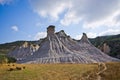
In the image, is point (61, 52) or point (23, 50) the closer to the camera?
point (61, 52)

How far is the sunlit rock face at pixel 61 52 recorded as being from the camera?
9893cm

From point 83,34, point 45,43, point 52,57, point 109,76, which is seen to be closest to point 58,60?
point 52,57

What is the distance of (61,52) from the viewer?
11000cm

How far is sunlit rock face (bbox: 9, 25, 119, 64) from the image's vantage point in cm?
9893

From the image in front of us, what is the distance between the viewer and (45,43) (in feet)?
389

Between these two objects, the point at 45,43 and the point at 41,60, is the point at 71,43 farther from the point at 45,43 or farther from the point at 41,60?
the point at 41,60

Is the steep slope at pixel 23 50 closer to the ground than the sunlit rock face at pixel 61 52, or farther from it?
farther from it

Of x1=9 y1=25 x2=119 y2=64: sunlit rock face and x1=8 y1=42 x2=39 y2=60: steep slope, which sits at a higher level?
x1=8 y1=42 x2=39 y2=60: steep slope

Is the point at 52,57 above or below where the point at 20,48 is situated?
below

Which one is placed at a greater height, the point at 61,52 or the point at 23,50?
the point at 23,50

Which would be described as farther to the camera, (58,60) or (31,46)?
(31,46)

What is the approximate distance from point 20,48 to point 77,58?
105068 mm

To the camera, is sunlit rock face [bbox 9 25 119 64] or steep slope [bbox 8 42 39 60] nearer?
sunlit rock face [bbox 9 25 119 64]

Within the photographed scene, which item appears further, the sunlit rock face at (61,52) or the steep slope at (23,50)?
the steep slope at (23,50)
